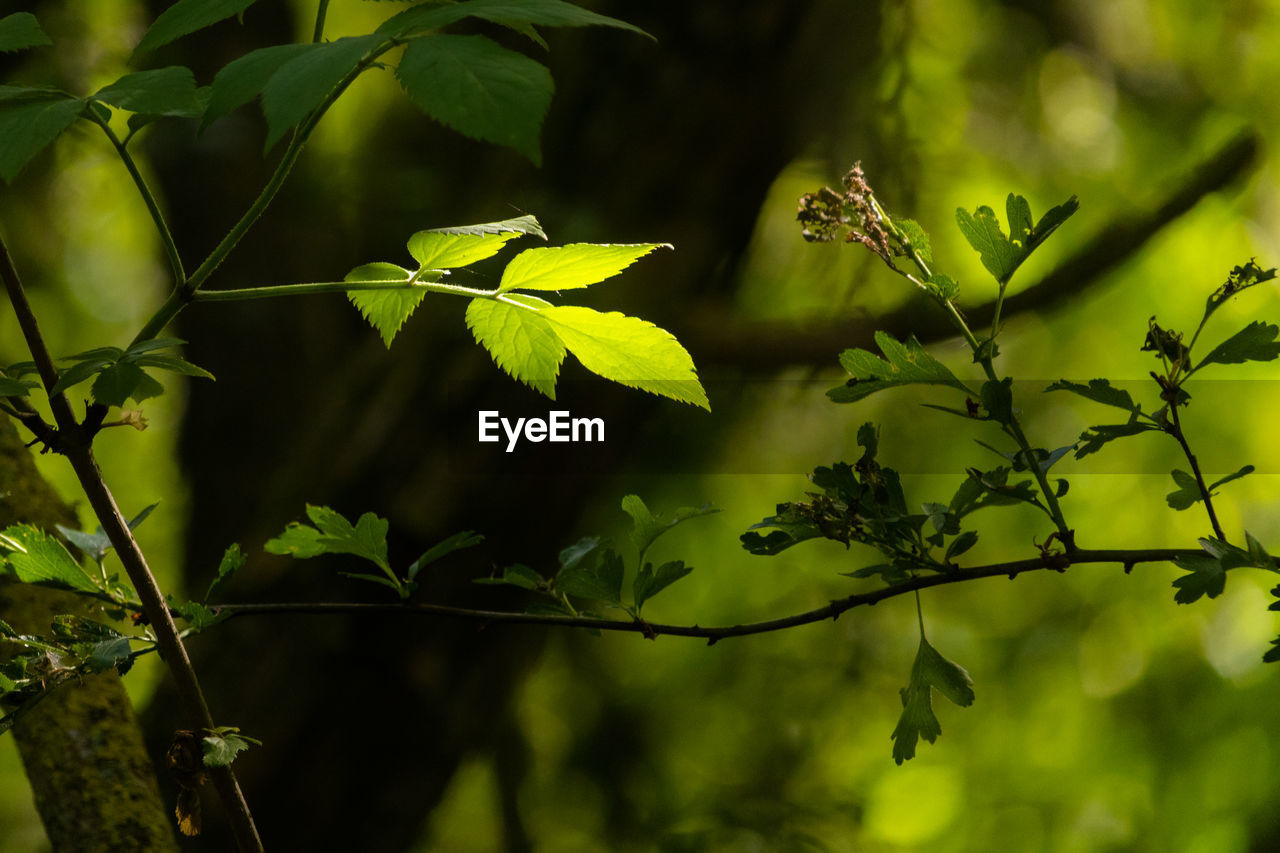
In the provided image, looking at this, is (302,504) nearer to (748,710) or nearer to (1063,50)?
(748,710)

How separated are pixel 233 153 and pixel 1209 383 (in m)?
1.52

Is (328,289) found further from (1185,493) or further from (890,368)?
(1185,493)

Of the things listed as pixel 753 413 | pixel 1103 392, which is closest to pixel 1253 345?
pixel 1103 392

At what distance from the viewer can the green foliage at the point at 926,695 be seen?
0.35 metres

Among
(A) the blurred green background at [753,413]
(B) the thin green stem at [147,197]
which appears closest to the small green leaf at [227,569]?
(B) the thin green stem at [147,197]

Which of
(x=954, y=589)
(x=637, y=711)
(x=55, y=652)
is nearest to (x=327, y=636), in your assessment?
(x=637, y=711)

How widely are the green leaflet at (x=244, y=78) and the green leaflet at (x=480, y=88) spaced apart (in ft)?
0.10

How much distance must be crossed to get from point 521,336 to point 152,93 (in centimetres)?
13

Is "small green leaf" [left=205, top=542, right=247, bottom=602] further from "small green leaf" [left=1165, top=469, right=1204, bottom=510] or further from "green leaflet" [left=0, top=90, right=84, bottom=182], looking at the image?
"small green leaf" [left=1165, top=469, right=1204, bottom=510]

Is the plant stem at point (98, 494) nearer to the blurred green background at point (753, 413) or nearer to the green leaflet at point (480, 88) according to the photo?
the green leaflet at point (480, 88)

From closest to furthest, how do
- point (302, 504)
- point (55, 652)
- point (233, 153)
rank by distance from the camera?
point (55, 652), point (302, 504), point (233, 153)

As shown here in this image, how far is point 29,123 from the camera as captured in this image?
0.23 m

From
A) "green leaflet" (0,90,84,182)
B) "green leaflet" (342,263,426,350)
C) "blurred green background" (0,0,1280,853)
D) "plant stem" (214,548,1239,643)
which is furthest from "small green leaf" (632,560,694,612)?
"blurred green background" (0,0,1280,853)

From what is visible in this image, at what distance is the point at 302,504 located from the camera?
1117 mm
